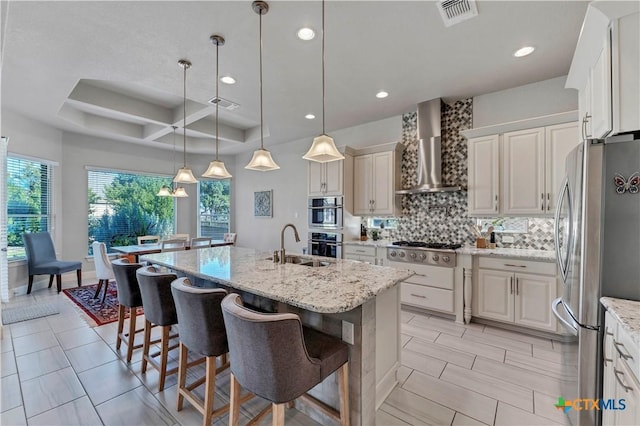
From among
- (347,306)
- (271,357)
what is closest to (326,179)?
(347,306)

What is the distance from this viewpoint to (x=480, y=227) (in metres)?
3.77

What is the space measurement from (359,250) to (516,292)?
1.99 metres

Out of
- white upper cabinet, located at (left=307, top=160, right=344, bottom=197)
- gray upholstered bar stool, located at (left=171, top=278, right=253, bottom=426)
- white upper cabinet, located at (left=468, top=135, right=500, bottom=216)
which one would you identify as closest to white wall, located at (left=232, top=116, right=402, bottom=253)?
white upper cabinet, located at (left=307, top=160, right=344, bottom=197)

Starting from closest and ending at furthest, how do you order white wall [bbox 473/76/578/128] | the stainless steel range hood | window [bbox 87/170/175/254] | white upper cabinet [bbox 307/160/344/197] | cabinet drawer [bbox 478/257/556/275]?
cabinet drawer [bbox 478/257/556/275] → white wall [bbox 473/76/578/128] → the stainless steel range hood → white upper cabinet [bbox 307/160/344/197] → window [bbox 87/170/175/254]

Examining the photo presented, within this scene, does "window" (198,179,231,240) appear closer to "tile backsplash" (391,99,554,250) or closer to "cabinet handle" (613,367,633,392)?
"tile backsplash" (391,99,554,250)

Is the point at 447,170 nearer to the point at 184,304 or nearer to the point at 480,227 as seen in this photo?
the point at 480,227

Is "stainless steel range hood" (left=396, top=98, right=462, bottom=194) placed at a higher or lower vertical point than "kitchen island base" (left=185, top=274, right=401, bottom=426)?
higher

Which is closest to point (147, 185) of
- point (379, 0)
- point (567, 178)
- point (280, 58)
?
point (280, 58)

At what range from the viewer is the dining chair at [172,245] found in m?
4.88

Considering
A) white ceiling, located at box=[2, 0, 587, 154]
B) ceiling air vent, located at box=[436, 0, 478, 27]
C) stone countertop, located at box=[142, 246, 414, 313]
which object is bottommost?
stone countertop, located at box=[142, 246, 414, 313]

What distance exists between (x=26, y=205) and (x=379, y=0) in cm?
633

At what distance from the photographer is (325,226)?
183 inches

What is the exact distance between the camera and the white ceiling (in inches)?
84.4

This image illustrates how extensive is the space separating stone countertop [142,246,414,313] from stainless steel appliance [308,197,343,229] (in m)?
2.04
